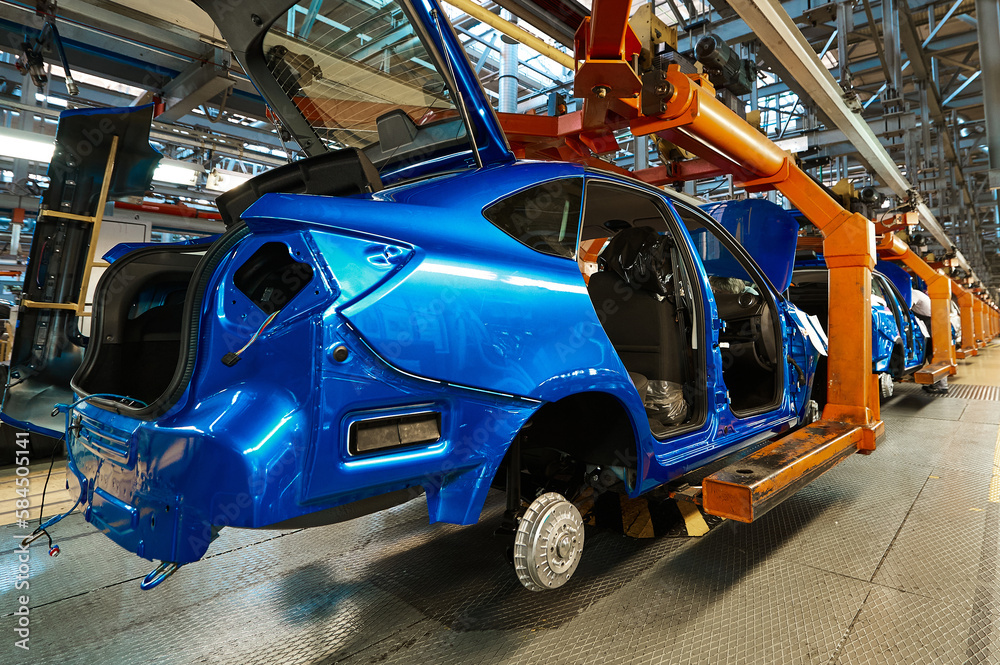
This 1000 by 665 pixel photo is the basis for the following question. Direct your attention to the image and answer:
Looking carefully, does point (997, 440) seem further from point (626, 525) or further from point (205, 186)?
point (205, 186)

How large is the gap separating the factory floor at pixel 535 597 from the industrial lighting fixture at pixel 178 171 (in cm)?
456

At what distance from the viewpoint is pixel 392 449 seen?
3.87ft

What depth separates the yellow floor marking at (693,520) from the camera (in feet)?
7.40

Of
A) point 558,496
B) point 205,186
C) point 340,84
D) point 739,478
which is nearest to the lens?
point 558,496

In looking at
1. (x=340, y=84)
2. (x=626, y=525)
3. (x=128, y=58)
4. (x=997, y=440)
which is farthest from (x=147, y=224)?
(x=997, y=440)

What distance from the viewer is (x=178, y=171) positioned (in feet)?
20.0

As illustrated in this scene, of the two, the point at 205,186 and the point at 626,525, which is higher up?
the point at 205,186

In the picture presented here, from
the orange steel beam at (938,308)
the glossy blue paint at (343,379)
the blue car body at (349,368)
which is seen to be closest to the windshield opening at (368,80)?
the blue car body at (349,368)

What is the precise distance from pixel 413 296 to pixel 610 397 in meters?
0.87

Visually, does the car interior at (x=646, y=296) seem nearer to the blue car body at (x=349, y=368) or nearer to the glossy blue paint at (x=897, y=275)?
the blue car body at (x=349, y=368)

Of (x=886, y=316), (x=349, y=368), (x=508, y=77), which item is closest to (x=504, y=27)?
(x=508, y=77)

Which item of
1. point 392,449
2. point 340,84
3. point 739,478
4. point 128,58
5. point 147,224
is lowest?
point 739,478

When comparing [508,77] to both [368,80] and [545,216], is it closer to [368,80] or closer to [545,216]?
[368,80]

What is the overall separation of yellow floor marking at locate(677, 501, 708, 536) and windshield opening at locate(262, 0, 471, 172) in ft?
5.97
